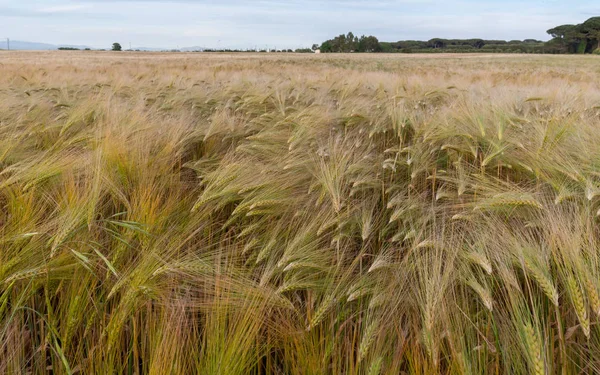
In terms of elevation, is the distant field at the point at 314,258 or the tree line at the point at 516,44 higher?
the tree line at the point at 516,44

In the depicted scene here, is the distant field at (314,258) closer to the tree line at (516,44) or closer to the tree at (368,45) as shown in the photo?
the tree line at (516,44)

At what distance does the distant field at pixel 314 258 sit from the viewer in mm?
925

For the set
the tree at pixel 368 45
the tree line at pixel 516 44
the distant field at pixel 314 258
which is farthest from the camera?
the tree at pixel 368 45

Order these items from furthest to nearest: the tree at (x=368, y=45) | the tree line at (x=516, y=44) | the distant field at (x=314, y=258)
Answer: the tree at (x=368, y=45)
the tree line at (x=516, y=44)
the distant field at (x=314, y=258)

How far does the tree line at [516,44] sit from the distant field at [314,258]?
42946 millimetres

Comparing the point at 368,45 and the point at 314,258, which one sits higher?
the point at 368,45

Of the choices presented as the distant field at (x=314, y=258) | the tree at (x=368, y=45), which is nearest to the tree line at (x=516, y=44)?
the tree at (x=368, y=45)

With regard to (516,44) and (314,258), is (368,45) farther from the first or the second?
(314,258)

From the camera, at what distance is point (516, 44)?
54.0m

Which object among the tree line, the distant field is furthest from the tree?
the distant field

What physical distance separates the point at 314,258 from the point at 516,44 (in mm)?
63935

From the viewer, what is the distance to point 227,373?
2.90 ft

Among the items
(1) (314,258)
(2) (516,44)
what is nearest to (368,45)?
(2) (516,44)

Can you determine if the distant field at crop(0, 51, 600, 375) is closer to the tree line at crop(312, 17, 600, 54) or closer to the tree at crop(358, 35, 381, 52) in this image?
the tree line at crop(312, 17, 600, 54)
